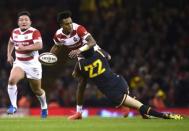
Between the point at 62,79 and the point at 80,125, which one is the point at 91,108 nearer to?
the point at 62,79

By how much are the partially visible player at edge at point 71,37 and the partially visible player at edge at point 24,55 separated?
1026 millimetres

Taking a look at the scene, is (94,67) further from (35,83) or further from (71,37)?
(35,83)

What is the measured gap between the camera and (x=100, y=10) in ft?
92.4

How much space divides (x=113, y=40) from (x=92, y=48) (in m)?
12.4

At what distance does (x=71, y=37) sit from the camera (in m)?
15.0

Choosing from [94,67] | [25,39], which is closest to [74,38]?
[94,67]

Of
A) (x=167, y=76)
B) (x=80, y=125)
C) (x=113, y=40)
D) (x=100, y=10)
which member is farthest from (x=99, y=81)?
(x=100, y=10)

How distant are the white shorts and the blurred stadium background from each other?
6.99 meters

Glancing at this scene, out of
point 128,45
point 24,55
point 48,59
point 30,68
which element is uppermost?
point 128,45

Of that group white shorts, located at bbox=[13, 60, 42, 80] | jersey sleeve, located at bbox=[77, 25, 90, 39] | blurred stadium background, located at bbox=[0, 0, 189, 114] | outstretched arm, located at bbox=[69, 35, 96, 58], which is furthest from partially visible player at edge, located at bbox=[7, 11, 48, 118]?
blurred stadium background, located at bbox=[0, 0, 189, 114]

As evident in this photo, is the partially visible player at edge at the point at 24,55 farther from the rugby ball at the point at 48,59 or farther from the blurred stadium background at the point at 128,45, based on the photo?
the blurred stadium background at the point at 128,45

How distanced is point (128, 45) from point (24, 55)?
33.9ft

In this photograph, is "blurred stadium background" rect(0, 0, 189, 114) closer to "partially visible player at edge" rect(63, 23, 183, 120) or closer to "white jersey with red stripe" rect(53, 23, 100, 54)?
"white jersey with red stripe" rect(53, 23, 100, 54)

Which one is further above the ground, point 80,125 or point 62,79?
point 62,79
